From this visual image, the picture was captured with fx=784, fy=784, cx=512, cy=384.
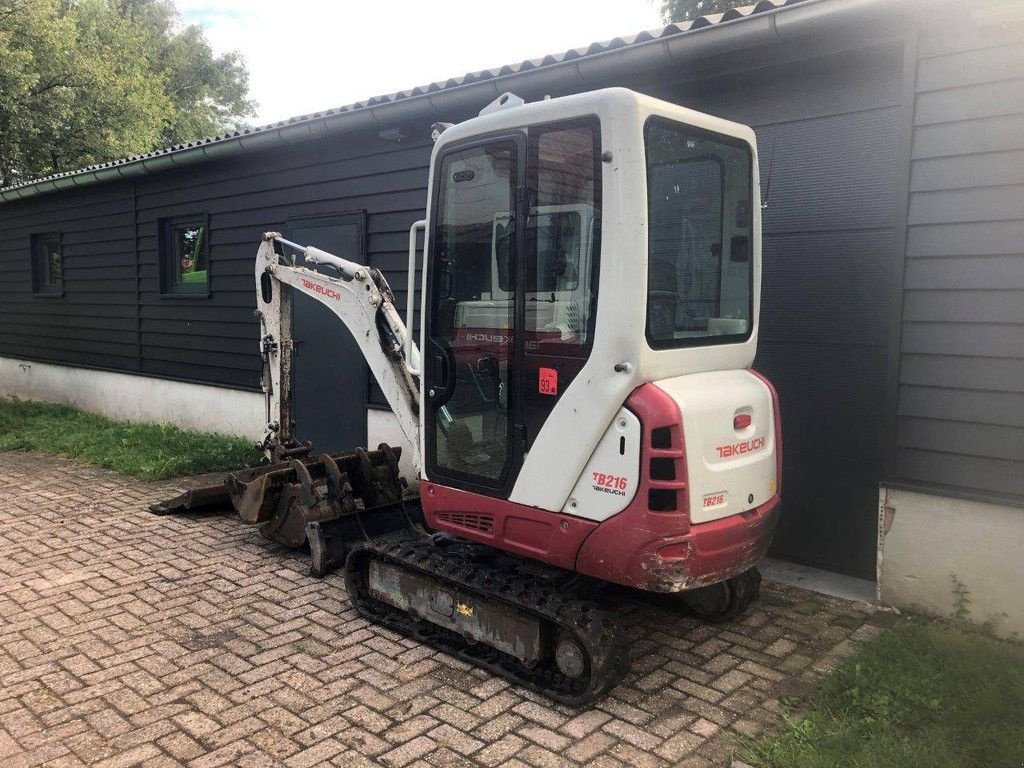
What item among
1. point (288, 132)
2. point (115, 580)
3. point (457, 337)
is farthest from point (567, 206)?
point (288, 132)

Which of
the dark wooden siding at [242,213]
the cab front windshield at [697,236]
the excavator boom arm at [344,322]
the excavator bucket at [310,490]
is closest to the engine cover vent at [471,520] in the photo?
the excavator boom arm at [344,322]

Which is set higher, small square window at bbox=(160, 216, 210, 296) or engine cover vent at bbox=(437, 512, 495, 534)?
small square window at bbox=(160, 216, 210, 296)

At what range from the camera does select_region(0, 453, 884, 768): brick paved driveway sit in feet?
9.90

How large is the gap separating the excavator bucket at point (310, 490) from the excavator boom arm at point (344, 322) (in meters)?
0.34

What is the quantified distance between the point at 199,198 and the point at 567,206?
289 inches

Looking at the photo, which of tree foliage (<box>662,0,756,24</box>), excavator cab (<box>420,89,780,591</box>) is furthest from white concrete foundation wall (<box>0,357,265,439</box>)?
tree foliage (<box>662,0,756,24</box>)

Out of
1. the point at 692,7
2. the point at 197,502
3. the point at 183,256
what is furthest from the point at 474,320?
the point at 692,7

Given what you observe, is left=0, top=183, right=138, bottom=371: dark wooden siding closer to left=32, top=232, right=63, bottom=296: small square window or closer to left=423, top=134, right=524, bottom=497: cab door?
left=32, top=232, right=63, bottom=296: small square window

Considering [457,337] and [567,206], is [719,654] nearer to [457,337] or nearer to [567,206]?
[457,337]

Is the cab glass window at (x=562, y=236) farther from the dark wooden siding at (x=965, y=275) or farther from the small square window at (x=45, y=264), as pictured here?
the small square window at (x=45, y=264)

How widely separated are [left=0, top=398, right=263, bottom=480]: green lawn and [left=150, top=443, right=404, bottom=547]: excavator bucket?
2465mm

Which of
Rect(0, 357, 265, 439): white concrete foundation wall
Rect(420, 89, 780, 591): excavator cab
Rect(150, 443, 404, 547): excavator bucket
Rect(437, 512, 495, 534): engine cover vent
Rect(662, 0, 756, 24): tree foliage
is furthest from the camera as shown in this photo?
Rect(662, 0, 756, 24): tree foliage

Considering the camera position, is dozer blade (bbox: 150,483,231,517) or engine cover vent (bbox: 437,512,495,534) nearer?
engine cover vent (bbox: 437,512,495,534)

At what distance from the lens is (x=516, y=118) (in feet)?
11.3
